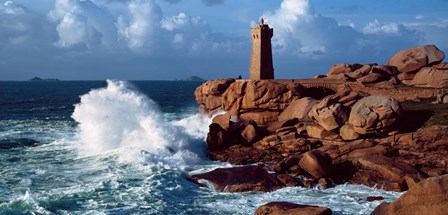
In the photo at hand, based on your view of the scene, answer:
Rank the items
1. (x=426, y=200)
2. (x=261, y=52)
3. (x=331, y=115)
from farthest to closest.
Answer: (x=261, y=52) → (x=331, y=115) → (x=426, y=200)

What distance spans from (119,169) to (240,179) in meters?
6.59

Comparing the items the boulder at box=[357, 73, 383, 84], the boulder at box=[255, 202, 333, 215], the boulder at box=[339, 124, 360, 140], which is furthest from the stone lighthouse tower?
the boulder at box=[255, 202, 333, 215]

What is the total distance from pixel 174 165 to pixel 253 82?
10731 millimetres

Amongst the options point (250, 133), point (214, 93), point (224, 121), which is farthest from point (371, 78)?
point (224, 121)

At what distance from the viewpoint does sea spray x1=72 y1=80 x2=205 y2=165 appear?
94.7 feet

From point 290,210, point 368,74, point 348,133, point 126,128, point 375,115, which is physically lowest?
point 290,210

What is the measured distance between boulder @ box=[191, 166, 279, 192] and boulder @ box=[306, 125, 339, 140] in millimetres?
6106

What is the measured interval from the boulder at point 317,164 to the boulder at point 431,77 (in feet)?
48.7

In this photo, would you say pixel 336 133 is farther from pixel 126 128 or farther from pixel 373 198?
pixel 126 128

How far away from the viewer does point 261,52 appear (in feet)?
132

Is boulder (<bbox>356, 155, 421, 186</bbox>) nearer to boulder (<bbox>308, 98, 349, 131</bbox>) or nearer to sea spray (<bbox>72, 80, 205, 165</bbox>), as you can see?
boulder (<bbox>308, 98, 349, 131</bbox>)

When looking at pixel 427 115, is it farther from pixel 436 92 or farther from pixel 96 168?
pixel 96 168

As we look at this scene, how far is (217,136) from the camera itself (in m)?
29.1

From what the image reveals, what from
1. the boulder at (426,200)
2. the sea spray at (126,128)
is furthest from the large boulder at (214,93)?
the boulder at (426,200)
